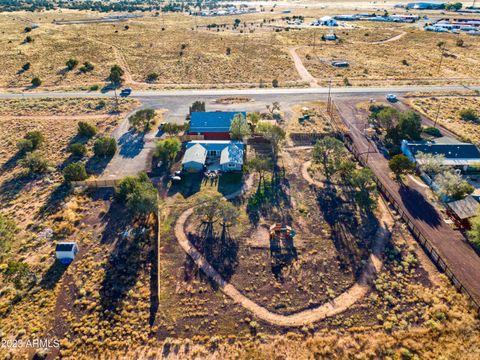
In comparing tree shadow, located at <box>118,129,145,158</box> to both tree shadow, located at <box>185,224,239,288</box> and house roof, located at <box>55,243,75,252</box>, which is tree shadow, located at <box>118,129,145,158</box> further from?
tree shadow, located at <box>185,224,239,288</box>

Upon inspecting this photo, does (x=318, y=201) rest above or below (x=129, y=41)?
below

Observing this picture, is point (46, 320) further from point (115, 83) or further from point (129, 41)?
point (129, 41)

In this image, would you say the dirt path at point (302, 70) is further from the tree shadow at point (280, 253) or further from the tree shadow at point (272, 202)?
the tree shadow at point (280, 253)

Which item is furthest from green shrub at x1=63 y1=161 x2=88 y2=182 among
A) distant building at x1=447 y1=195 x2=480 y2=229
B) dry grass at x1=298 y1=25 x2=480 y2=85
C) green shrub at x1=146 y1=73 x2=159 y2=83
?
dry grass at x1=298 y1=25 x2=480 y2=85

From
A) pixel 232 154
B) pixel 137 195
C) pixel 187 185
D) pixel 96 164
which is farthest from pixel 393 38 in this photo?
pixel 137 195

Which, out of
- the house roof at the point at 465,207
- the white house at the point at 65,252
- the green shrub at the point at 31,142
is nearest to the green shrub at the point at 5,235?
the white house at the point at 65,252

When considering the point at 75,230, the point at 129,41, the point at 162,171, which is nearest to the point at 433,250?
the point at 162,171
